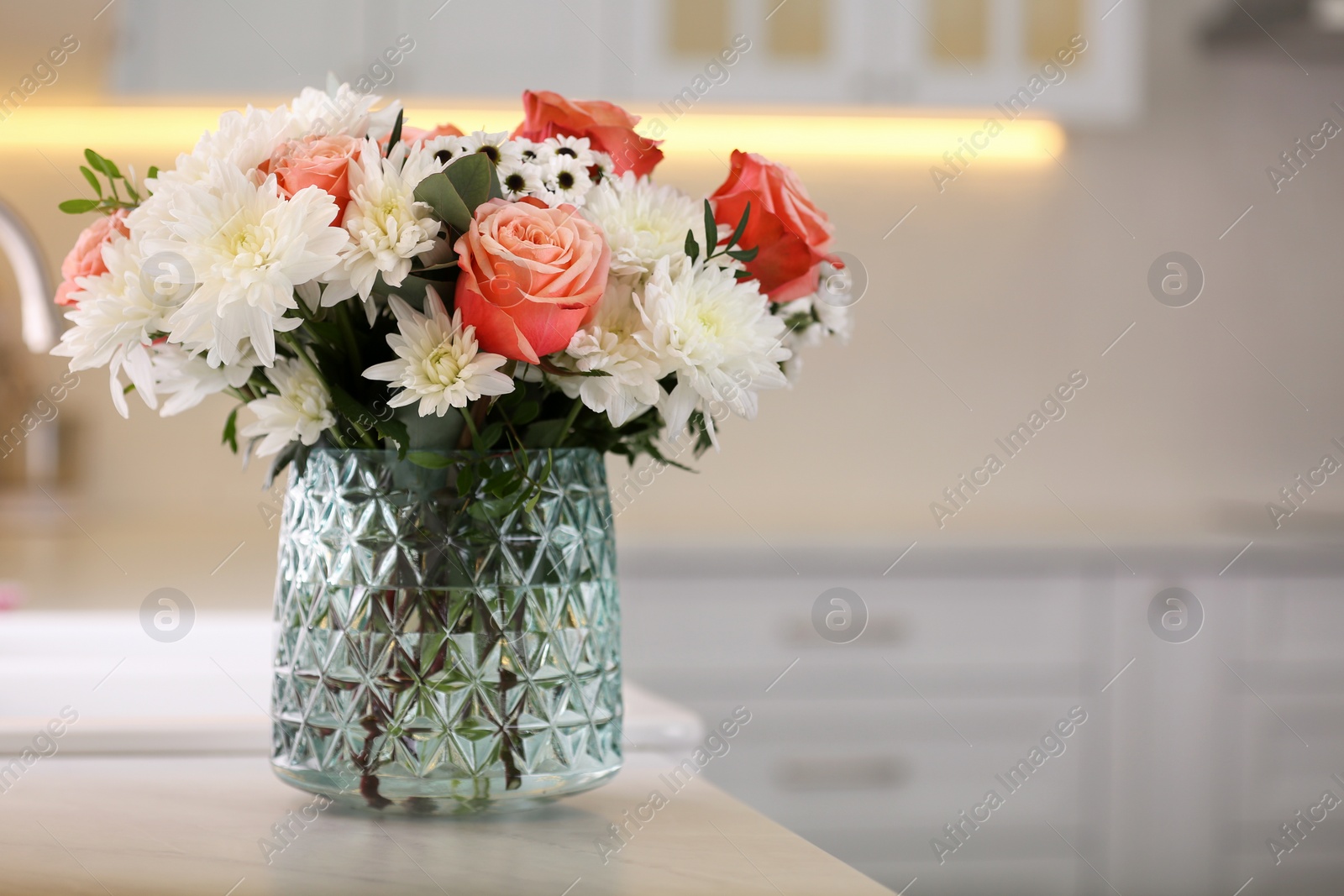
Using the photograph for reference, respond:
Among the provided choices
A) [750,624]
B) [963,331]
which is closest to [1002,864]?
[750,624]

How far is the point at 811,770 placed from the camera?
2.00 m

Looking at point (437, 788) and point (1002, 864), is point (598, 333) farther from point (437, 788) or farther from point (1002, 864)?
point (1002, 864)

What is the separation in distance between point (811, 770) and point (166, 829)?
1.52m

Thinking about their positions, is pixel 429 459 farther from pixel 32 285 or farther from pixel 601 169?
pixel 32 285

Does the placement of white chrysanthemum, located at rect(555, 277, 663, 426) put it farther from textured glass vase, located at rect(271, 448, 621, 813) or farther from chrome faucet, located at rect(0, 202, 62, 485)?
chrome faucet, located at rect(0, 202, 62, 485)

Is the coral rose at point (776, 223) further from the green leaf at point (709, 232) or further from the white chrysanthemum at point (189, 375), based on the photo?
the white chrysanthemum at point (189, 375)

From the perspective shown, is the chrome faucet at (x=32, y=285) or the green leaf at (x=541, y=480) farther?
the chrome faucet at (x=32, y=285)

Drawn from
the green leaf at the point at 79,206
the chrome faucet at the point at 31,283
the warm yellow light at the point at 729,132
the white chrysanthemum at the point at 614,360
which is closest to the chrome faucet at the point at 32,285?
the chrome faucet at the point at 31,283

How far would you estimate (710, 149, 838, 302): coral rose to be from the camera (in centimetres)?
61

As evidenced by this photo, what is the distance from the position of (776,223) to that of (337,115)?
231mm

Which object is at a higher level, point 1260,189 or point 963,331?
point 1260,189

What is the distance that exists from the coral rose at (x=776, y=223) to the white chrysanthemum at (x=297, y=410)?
8.8 inches

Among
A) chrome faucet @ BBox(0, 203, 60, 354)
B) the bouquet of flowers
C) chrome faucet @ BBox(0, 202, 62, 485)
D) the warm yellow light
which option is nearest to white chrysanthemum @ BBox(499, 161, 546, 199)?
the bouquet of flowers

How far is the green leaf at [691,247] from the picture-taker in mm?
569
